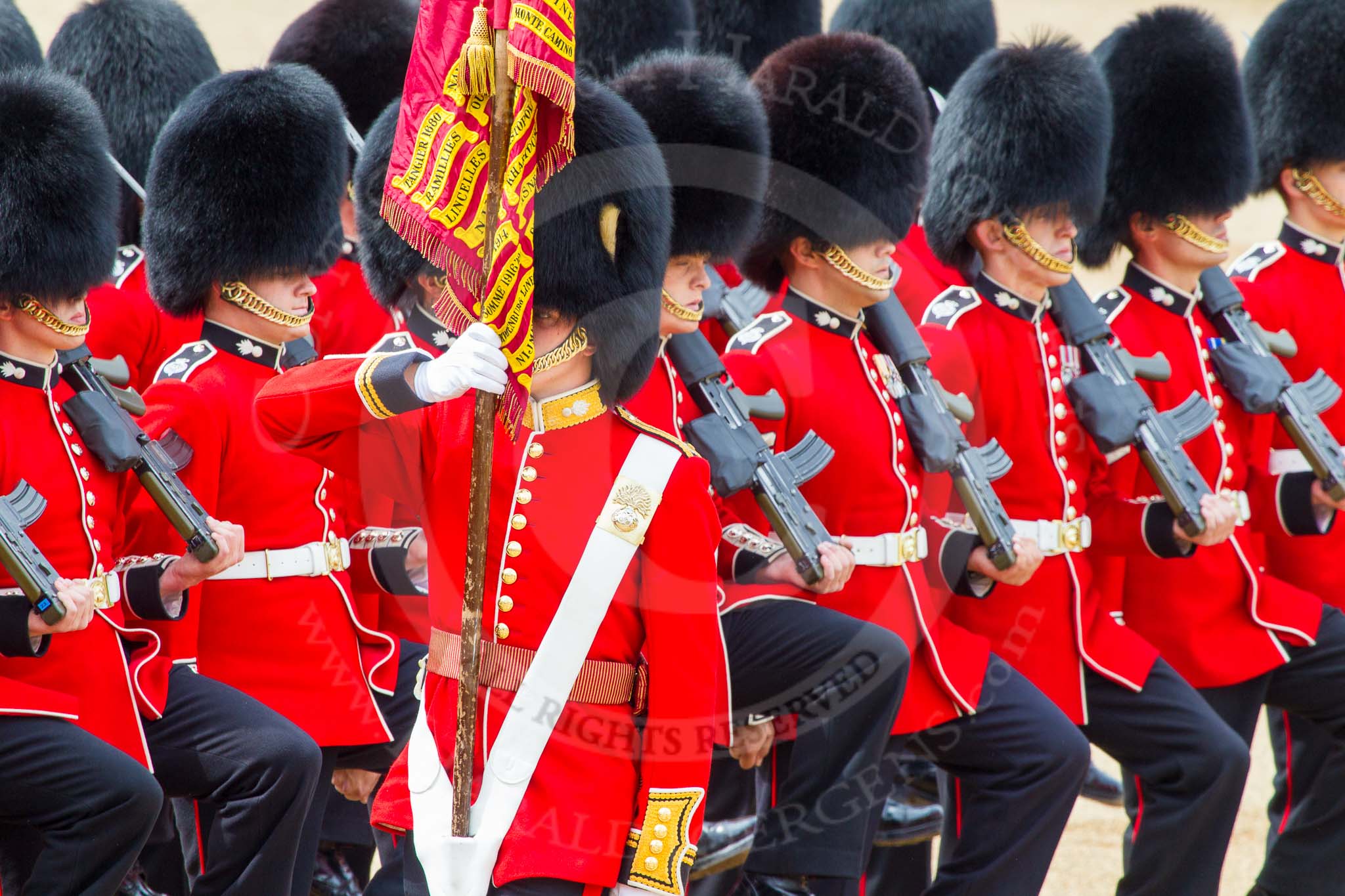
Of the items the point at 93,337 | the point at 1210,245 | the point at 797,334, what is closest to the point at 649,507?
the point at 797,334

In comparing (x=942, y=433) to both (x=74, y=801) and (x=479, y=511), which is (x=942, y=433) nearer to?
(x=479, y=511)

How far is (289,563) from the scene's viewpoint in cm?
377

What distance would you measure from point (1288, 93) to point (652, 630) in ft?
10.9

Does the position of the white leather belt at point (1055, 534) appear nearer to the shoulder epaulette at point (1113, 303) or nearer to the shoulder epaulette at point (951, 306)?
the shoulder epaulette at point (951, 306)

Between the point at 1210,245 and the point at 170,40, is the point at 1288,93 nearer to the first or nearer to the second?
the point at 1210,245

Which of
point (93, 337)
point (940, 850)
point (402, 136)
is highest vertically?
point (402, 136)

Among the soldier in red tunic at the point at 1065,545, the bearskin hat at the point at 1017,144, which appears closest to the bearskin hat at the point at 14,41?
the bearskin hat at the point at 1017,144

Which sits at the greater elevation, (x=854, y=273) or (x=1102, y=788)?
(x=854, y=273)

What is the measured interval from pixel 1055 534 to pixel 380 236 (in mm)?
1658

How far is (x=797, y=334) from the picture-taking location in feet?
13.0

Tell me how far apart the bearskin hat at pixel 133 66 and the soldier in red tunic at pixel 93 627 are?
94 centimetres

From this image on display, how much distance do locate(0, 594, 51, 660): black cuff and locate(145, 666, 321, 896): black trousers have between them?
0.36m

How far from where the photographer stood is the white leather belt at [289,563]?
3.73 metres

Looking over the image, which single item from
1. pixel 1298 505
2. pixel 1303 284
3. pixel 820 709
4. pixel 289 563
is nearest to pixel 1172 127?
pixel 1303 284
